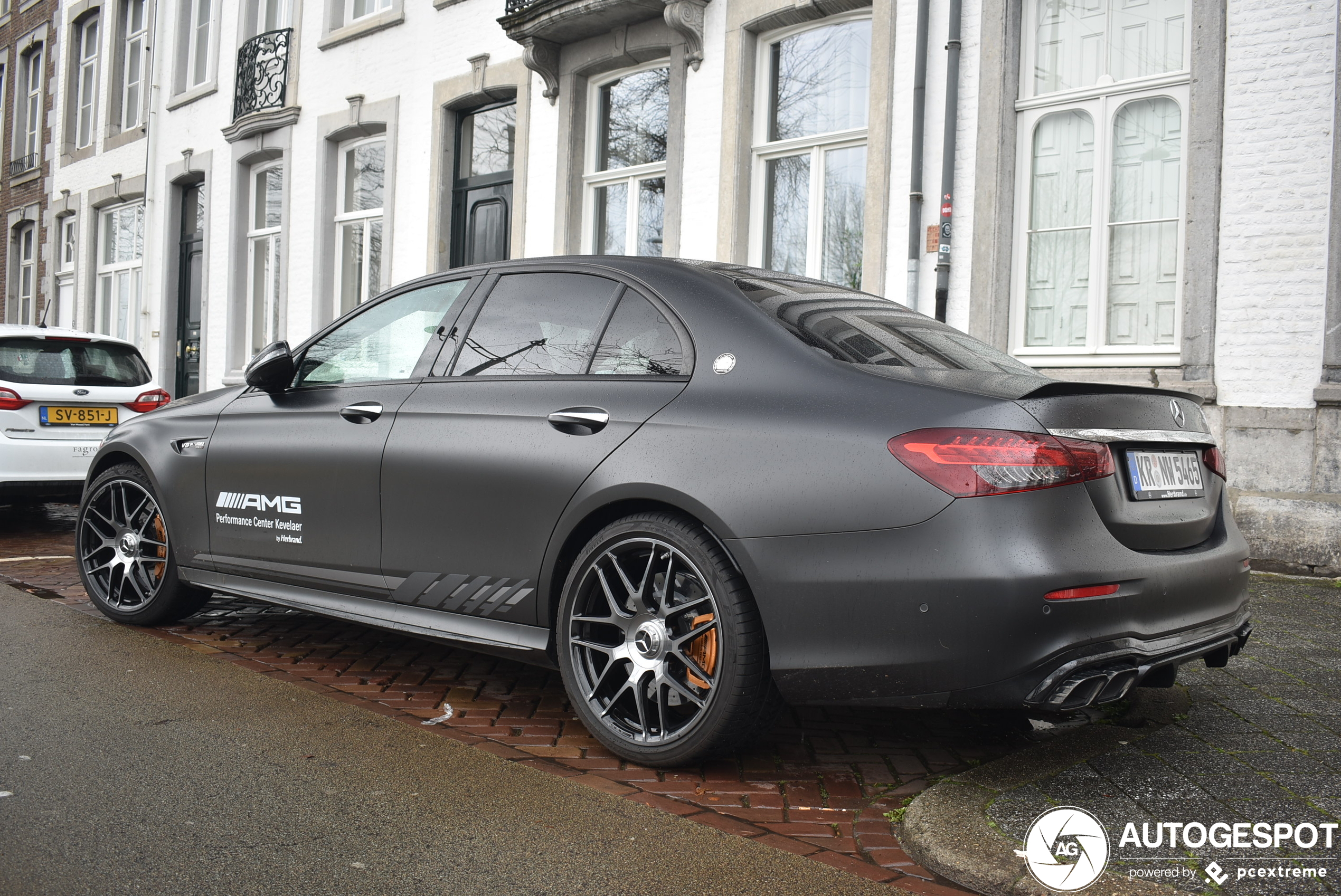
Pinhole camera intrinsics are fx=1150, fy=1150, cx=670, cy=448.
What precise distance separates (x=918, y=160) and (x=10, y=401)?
698 centimetres

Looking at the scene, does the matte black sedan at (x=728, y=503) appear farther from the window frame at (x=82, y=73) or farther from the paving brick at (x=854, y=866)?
the window frame at (x=82, y=73)

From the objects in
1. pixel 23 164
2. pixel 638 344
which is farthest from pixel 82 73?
pixel 638 344

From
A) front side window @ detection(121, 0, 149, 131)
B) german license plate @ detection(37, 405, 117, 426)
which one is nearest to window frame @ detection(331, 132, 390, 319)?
german license plate @ detection(37, 405, 117, 426)

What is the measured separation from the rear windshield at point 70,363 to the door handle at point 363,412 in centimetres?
531

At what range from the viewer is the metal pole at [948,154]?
8891 millimetres

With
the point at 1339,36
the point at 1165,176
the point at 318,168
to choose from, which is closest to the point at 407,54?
the point at 318,168

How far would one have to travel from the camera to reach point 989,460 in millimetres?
2850

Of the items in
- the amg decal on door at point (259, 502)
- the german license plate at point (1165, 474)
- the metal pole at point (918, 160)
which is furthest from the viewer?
the metal pole at point (918, 160)

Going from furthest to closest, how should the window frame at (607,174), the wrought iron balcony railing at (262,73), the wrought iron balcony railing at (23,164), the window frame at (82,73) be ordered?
the wrought iron balcony railing at (23,164) < the window frame at (82,73) < the wrought iron balcony railing at (262,73) < the window frame at (607,174)

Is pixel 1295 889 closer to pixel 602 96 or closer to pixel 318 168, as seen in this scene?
pixel 602 96

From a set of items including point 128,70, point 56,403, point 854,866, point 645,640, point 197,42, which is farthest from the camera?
point 128,70

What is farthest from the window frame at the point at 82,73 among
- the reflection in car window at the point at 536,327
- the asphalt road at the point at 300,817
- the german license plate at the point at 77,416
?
the asphalt road at the point at 300,817

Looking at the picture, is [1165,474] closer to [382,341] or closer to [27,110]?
[382,341]

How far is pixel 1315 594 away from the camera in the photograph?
6.48 metres
